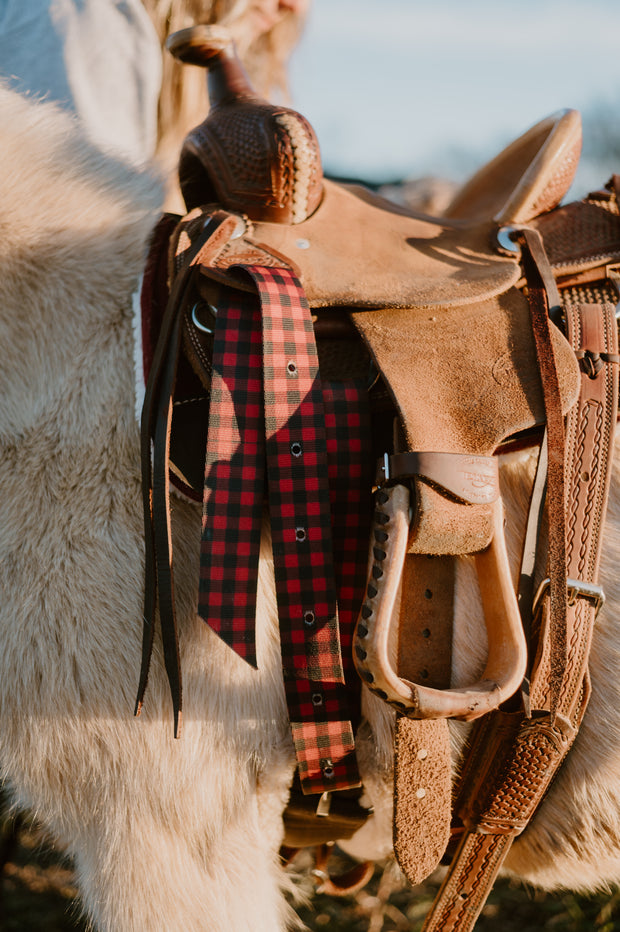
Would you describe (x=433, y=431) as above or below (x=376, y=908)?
above

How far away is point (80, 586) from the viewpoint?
2.89 ft

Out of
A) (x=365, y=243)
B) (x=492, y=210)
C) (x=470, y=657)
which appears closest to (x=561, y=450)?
(x=470, y=657)

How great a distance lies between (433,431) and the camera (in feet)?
2.65

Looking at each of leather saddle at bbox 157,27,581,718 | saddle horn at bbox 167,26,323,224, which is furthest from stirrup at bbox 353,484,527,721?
saddle horn at bbox 167,26,323,224

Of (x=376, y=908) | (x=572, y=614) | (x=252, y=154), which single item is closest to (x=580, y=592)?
(x=572, y=614)

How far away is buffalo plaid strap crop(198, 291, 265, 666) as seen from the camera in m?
0.81

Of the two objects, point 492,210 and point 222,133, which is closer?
point 222,133

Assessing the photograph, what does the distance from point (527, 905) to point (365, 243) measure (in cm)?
237

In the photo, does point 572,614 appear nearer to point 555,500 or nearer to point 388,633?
point 555,500

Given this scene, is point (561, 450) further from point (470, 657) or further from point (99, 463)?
point (99, 463)

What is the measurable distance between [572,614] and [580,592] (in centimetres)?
3

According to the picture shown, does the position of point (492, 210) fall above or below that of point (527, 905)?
above

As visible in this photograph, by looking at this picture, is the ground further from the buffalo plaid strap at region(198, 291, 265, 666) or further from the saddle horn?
the saddle horn

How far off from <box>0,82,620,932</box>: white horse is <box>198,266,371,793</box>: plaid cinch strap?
0.27 ft
